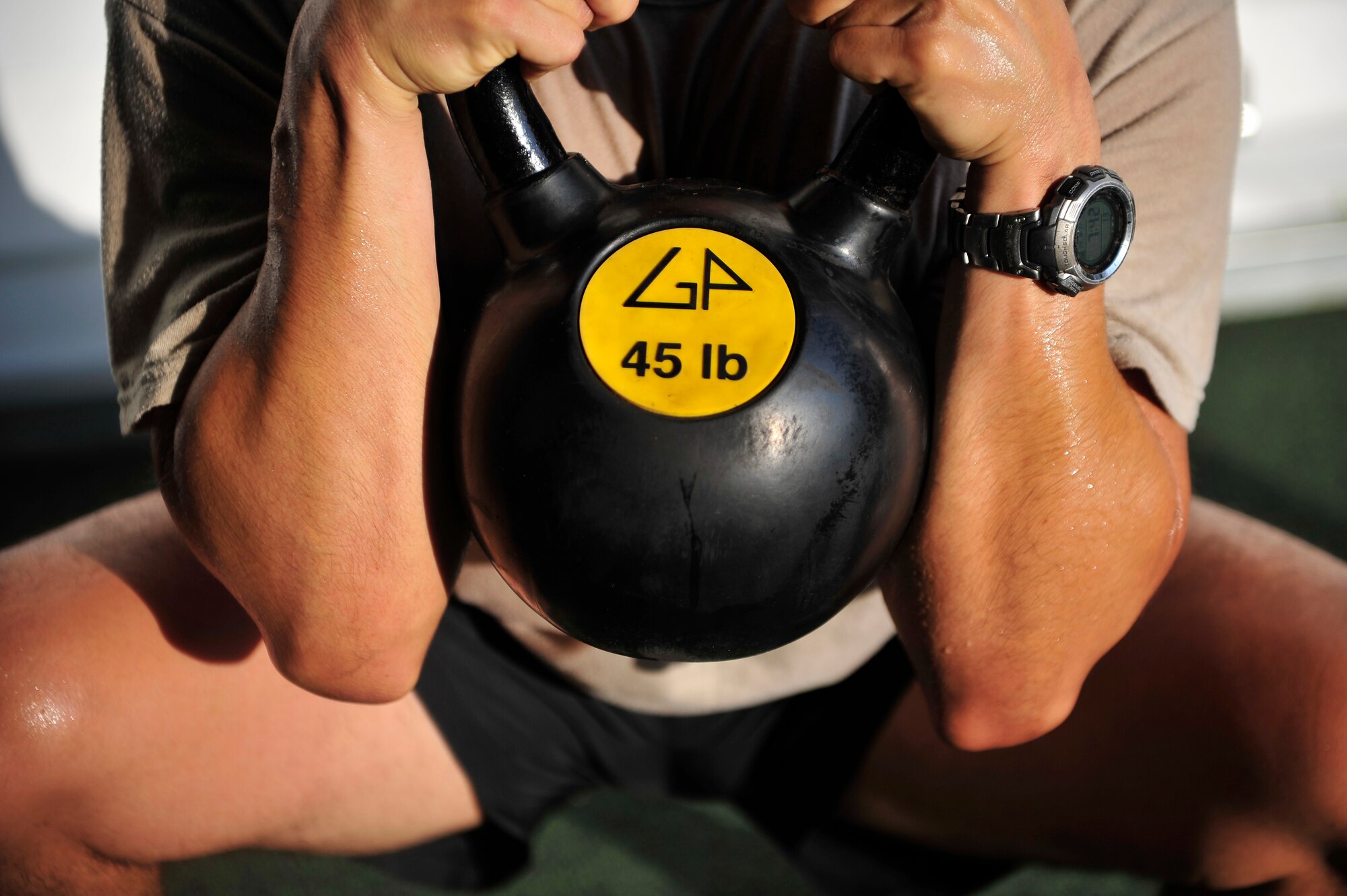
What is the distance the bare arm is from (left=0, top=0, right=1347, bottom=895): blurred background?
135 cm

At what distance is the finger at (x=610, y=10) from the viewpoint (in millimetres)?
611

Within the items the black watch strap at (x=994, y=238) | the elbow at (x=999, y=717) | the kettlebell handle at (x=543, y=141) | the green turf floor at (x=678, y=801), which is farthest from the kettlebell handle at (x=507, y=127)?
the green turf floor at (x=678, y=801)

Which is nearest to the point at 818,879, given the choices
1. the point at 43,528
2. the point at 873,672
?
the point at 873,672

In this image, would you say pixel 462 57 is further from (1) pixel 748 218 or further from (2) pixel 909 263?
(2) pixel 909 263

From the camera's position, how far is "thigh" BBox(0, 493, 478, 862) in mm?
908

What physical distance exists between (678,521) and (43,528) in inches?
68.9

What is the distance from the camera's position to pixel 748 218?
61 centimetres

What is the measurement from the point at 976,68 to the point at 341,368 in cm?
46

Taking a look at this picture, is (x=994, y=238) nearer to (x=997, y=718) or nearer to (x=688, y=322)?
(x=688, y=322)

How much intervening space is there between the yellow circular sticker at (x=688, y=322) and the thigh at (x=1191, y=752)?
0.63 metres

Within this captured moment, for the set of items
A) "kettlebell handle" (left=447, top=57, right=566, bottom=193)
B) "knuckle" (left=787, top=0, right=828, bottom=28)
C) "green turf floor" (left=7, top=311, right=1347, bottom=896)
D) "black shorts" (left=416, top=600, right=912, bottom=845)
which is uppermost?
"knuckle" (left=787, top=0, right=828, bottom=28)

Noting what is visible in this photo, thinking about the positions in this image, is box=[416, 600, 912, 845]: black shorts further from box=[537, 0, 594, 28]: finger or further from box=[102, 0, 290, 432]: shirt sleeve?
box=[537, 0, 594, 28]: finger

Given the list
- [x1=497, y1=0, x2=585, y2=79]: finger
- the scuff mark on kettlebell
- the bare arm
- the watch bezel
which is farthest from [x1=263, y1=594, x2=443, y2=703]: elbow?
the watch bezel

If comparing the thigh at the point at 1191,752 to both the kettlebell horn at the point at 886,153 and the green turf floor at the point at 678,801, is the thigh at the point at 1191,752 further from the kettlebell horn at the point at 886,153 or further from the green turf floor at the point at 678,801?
the kettlebell horn at the point at 886,153
